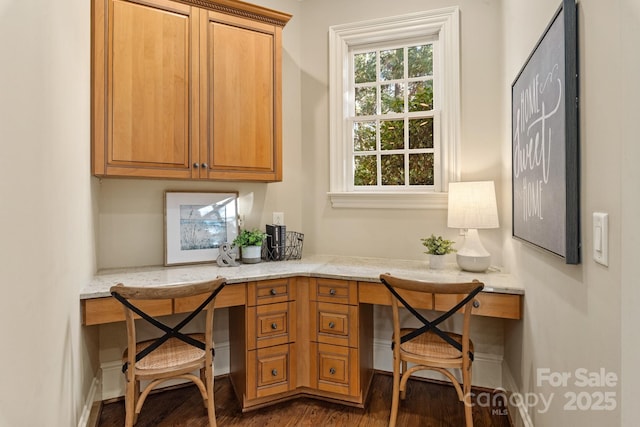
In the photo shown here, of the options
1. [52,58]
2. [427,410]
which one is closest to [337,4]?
[52,58]

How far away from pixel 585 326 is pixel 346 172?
6.76 feet

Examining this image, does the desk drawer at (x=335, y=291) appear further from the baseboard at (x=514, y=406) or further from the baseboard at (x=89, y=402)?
the baseboard at (x=89, y=402)

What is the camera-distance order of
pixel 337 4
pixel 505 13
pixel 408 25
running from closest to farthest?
1. pixel 505 13
2. pixel 408 25
3. pixel 337 4

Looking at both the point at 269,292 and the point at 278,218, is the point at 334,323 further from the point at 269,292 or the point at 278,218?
the point at 278,218

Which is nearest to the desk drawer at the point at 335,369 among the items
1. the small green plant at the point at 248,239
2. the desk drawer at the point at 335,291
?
the desk drawer at the point at 335,291

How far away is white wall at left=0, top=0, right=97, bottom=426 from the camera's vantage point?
3.16 ft

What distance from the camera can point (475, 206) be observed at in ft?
7.41

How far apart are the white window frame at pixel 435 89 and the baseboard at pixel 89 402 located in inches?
77.4

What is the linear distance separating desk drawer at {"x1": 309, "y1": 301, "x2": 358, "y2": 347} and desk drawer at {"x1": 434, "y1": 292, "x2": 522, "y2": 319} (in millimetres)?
511

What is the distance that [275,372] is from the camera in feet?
7.50

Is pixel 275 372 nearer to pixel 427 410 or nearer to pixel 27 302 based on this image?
pixel 427 410

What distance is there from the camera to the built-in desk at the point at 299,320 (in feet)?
7.26

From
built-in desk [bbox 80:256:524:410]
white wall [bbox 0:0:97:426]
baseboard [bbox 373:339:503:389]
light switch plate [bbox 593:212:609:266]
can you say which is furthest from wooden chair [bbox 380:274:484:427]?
white wall [bbox 0:0:97:426]

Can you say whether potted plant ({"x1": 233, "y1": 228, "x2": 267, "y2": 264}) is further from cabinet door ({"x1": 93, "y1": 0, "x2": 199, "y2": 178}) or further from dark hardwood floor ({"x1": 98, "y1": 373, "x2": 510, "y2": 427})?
dark hardwood floor ({"x1": 98, "y1": 373, "x2": 510, "y2": 427})
